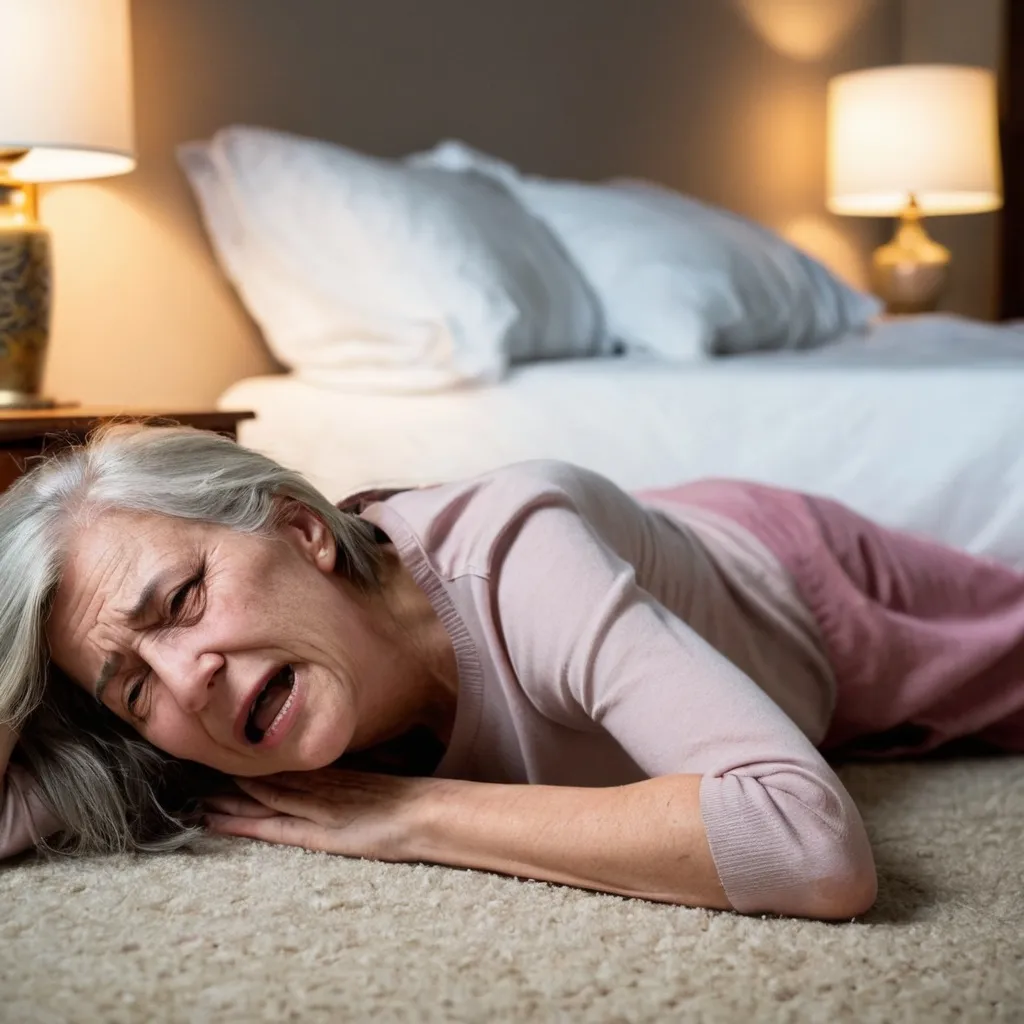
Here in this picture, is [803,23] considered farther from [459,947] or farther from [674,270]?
[459,947]

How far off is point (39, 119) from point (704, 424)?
1.15 m

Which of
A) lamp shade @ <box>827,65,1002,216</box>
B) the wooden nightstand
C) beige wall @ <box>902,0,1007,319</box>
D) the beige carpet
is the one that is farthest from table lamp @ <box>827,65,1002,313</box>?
the beige carpet

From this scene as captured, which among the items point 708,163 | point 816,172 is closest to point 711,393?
point 708,163

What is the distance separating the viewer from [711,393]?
2.38 m

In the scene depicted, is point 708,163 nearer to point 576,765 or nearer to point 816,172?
point 816,172

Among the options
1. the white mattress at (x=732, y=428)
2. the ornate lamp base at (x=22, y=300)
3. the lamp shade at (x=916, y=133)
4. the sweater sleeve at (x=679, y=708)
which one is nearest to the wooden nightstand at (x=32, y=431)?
the ornate lamp base at (x=22, y=300)

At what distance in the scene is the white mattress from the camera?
2125mm

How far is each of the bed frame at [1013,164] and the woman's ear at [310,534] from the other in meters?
4.91

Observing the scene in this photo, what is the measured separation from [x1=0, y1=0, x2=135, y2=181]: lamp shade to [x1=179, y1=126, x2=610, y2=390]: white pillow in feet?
1.36

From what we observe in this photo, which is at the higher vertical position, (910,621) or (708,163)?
(708,163)

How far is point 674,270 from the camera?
3.00 metres

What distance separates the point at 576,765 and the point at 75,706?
0.51 m

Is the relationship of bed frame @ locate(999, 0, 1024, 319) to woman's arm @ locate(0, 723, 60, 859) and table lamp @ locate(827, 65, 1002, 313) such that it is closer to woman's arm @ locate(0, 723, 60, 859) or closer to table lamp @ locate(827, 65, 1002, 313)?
table lamp @ locate(827, 65, 1002, 313)

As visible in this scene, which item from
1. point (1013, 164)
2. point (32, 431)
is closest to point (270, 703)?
point (32, 431)
